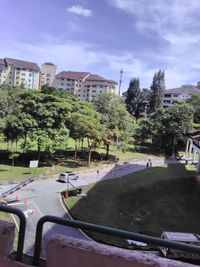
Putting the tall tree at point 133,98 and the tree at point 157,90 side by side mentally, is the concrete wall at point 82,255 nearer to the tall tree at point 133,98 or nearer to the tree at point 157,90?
the tree at point 157,90

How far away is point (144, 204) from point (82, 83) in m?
110

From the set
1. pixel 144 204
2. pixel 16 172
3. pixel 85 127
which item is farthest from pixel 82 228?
pixel 85 127

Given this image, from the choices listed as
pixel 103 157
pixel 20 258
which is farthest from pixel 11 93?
pixel 20 258

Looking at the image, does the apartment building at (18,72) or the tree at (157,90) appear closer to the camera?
the tree at (157,90)

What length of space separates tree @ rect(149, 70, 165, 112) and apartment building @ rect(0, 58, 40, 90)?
2104 inches

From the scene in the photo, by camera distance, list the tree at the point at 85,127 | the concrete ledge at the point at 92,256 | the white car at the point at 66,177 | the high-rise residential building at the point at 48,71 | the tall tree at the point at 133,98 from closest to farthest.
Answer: the concrete ledge at the point at 92,256 → the white car at the point at 66,177 → the tree at the point at 85,127 → the tall tree at the point at 133,98 → the high-rise residential building at the point at 48,71

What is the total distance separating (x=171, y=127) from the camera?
60031 millimetres

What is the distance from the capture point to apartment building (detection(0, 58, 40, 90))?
5143 inches

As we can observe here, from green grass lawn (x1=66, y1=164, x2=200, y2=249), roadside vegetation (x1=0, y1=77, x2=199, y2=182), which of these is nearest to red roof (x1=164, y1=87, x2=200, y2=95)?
roadside vegetation (x1=0, y1=77, x2=199, y2=182)

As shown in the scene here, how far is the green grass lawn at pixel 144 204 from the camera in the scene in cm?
2317

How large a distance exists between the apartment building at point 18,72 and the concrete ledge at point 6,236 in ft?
431

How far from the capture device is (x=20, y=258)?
258 cm

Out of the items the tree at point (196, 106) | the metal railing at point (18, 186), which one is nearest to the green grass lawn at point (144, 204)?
the metal railing at point (18, 186)

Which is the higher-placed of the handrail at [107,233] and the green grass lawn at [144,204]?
the handrail at [107,233]
